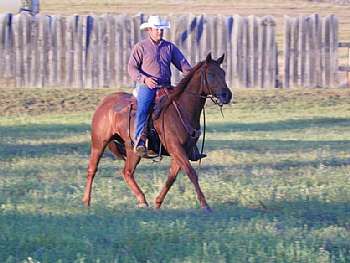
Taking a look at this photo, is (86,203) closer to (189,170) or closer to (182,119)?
(189,170)

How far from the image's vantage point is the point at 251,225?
11.0 metres

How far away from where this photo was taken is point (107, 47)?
29.0m

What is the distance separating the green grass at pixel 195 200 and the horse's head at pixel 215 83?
4.25 feet

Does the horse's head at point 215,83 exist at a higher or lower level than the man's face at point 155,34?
lower

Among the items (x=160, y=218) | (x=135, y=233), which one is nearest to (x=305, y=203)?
(x=160, y=218)

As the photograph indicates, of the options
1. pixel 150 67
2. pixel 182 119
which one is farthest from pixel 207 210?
pixel 150 67

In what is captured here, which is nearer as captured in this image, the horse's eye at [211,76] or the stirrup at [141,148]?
the horse's eye at [211,76]

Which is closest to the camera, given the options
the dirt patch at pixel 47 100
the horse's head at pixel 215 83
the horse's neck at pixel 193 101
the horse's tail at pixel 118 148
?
the horse's head at pixel 215 83

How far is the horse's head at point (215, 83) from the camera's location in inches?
520

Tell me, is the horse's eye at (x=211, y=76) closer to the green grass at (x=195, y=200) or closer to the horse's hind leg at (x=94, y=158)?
the green grass at (x=195, y=200)

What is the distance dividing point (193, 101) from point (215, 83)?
43 centimetres

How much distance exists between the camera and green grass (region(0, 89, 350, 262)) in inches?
386

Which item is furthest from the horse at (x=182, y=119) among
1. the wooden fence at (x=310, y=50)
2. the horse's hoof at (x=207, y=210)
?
the wooden fence at (x=310, y=50)

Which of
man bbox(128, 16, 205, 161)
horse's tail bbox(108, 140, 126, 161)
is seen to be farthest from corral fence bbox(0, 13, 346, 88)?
man bbox(128, 16, 205, 161)
